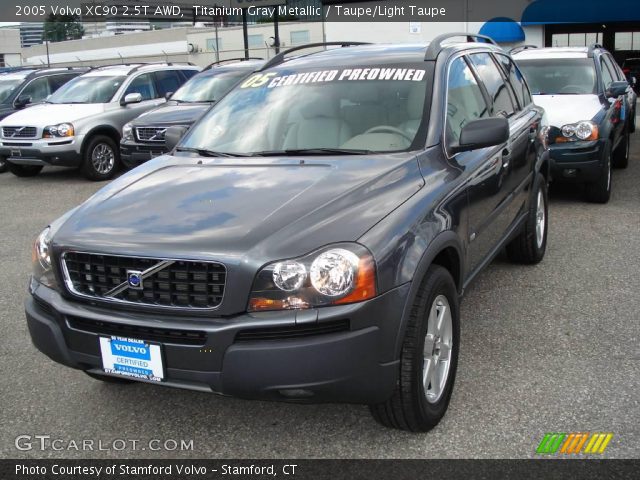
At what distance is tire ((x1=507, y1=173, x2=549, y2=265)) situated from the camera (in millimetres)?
5371

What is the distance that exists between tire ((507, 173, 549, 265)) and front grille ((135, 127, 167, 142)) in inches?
248

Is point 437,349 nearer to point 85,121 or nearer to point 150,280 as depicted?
point 150,280

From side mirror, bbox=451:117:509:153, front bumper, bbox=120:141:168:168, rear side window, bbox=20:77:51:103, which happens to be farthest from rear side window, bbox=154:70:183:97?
side mirror, bbox=451:117:509:153

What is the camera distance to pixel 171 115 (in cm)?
1058

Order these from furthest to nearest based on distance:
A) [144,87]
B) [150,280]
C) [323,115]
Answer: [144,87], [323,115], [150,280]

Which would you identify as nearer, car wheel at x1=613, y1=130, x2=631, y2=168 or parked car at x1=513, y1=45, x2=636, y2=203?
parked car at x1=513, y1=45, x2=636, y2=203

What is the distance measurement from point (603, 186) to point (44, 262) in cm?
646

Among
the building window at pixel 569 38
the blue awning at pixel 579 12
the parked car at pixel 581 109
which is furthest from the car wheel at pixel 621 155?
the building window at pixel 569 38

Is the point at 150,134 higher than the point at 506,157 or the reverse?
the reverse

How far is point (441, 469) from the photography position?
289cm

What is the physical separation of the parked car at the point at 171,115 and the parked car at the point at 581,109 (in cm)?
395

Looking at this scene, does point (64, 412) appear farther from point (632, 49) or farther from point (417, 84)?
point (632, 49)

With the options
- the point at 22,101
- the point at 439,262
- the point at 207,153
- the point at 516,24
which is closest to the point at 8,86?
the point at 22,101

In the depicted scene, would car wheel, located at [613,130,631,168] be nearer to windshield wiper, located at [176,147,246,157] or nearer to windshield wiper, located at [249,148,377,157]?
windshield wiper, located at [249,148,377,157]
